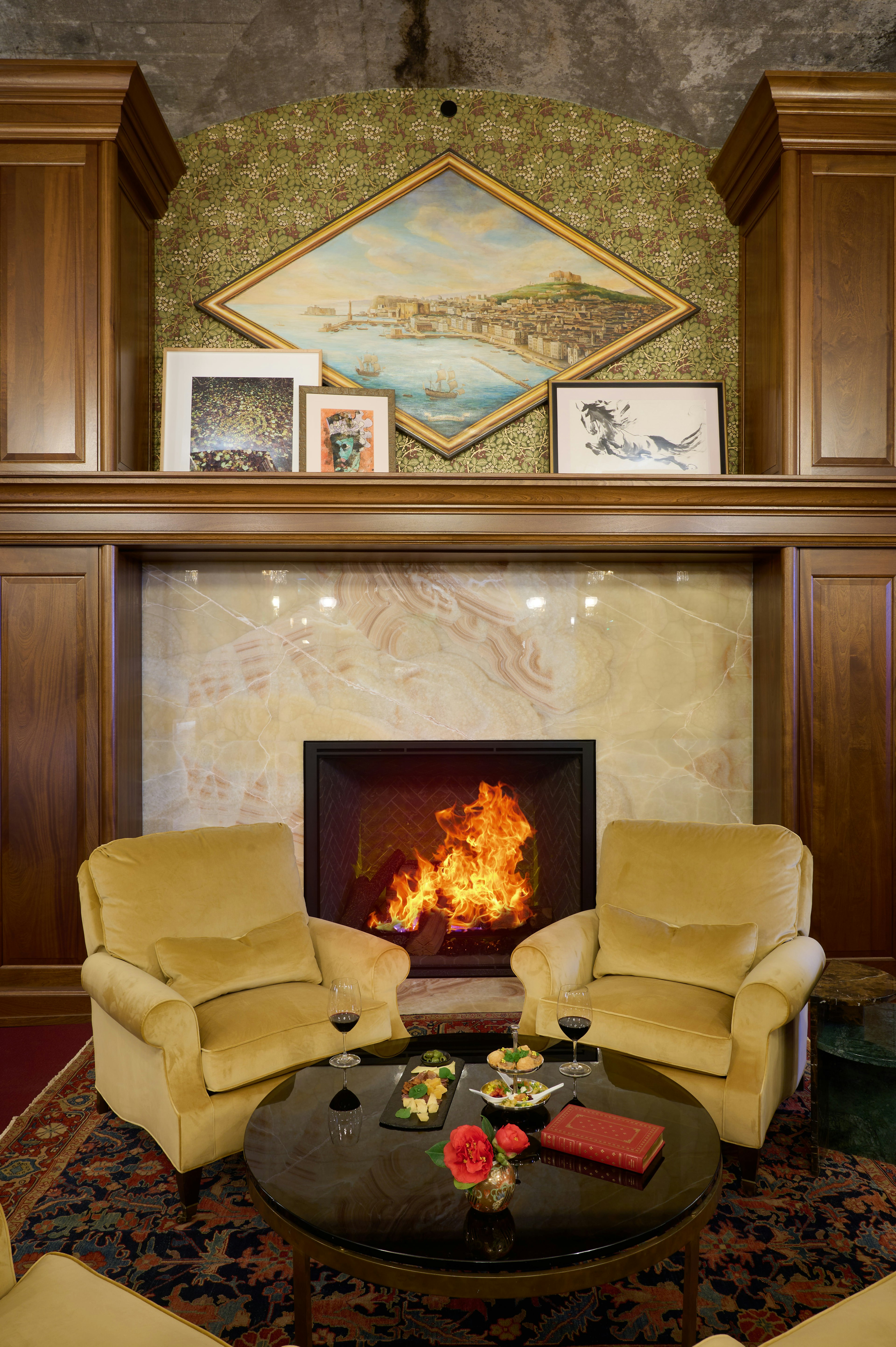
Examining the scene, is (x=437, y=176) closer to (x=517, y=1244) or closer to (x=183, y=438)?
(x=183, y=438)

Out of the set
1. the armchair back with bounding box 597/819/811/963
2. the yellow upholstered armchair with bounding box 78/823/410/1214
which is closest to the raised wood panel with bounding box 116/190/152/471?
the yellow upholstered armchair with bounding box 78/823/410/1214

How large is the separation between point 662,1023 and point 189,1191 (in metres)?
1.20

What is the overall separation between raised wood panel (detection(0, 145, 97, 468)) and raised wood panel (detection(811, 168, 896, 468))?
2758 millimetres

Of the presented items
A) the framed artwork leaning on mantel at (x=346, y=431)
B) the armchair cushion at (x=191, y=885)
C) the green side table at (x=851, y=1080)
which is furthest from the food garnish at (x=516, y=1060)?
the framed artwork leaning on mantel at (x=346, y=431)

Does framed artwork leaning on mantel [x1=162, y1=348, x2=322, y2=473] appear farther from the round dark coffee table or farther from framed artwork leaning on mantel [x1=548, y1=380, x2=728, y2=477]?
the round dark coffee table

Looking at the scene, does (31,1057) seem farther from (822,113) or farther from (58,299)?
(822,113)

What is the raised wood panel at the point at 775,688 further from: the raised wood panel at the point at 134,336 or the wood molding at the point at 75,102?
the wood molding at the point at 75,102

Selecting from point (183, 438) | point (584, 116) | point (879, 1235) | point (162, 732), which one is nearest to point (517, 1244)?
point (879, 1235)

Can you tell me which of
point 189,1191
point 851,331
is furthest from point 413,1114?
point 851,331

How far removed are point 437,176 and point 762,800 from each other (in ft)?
9.92

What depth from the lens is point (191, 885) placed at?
97.3 inches

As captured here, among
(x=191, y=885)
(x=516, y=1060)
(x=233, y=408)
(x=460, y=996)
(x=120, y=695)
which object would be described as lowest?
(x=460, y=996)

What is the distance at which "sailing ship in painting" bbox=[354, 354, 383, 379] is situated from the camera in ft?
11.8

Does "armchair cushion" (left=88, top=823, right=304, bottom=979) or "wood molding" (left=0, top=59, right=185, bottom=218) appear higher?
"wood molding" (left=0, top=59, right=185, bottom=218)
